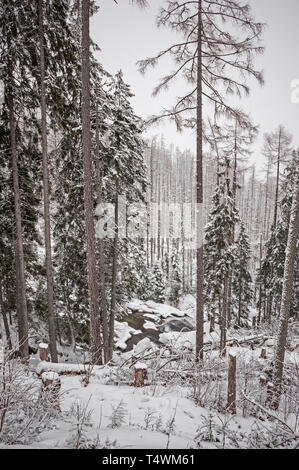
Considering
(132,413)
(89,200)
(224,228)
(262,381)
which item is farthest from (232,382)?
(224,228)

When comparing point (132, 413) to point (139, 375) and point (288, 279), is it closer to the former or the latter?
point (139, 375)

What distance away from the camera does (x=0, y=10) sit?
689 centimetres

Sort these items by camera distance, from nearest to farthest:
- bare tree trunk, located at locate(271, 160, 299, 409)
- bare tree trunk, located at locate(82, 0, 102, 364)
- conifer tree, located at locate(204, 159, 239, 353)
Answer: bare tree trunk, located at locate(271, 160, 299, 409), bare tree trunk, located at locate(82, 0, 102, 364), conifer tree, located at locate(204, 159, 239, 353)

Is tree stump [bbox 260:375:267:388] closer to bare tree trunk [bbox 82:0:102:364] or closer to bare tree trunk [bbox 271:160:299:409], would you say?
bare tree trunk [bbox 271:160:299:409]

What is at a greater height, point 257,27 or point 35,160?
point 257,27

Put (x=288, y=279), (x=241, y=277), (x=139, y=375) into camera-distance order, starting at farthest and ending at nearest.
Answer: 1. (x=241, y=277)
2. (x=288, y=279)
3. (x=139, y=375)

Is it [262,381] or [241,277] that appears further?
[241,277]

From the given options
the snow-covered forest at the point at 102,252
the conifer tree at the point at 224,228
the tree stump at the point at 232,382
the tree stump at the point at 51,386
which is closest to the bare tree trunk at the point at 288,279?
the snow-covered forest at the point at 102,252

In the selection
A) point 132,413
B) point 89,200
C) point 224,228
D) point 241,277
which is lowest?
point 241,277

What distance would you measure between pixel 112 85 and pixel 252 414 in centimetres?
1224

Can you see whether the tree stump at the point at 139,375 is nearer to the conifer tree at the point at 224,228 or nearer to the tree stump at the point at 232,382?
the tree stump at the point at 232,382

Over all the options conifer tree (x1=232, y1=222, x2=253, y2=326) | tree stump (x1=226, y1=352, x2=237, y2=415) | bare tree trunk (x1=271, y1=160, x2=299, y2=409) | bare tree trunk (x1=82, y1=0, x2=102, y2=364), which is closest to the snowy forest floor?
tree stump (x1=226, y1=352, x2=237, y2=415)
